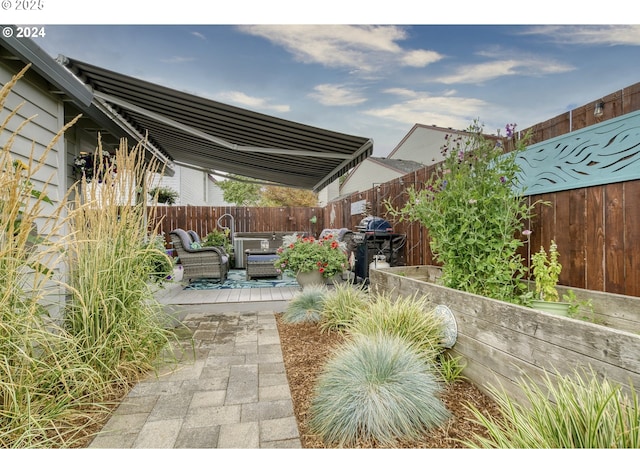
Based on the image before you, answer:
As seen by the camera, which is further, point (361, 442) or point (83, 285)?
point (83, 285)

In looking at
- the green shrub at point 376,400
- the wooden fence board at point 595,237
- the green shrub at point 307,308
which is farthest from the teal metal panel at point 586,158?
the green shrub at point 307,308

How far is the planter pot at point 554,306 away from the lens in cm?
201

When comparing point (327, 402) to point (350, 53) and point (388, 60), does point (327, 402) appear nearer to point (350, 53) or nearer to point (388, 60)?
point (350, 53)

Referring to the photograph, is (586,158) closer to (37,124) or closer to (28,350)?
(28,350)

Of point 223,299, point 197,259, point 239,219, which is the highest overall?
point 239,219

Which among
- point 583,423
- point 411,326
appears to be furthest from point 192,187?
point 583,423

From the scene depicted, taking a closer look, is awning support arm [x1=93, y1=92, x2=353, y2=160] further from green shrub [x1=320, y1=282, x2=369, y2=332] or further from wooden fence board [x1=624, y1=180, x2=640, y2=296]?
wooden fence board [x1=624, y1=180, x2=640, y2=296]

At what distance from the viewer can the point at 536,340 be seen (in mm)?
1592

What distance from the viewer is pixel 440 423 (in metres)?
1.58

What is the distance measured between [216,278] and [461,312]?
16.8ft

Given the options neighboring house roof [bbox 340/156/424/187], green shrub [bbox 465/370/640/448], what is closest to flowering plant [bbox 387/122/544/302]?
green shrub [bbox 465/370/640/448]

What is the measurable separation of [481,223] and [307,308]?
201 cm

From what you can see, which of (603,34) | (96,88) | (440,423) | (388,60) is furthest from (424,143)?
(440,423)

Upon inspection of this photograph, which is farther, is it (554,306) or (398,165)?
(398,165)
